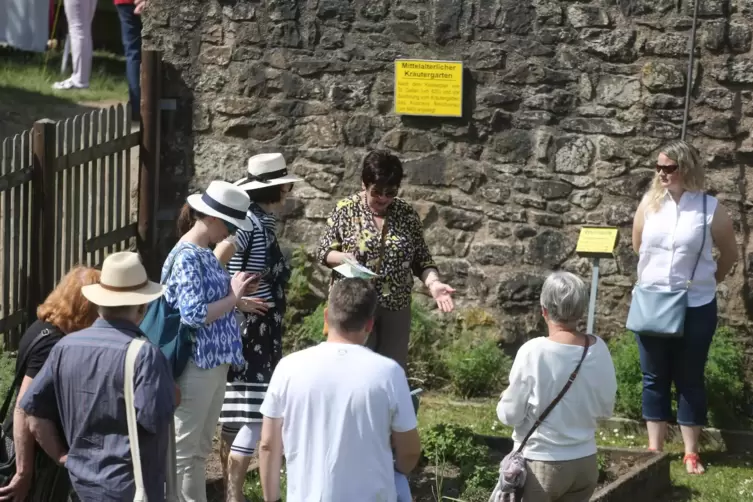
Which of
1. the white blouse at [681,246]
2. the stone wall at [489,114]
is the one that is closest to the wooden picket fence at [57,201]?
the stone wall at [489,114]

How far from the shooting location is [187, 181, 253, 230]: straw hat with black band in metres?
5.08

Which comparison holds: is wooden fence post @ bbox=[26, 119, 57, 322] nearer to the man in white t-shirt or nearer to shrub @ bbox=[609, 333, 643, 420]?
shrub @ bbox=[609, 333, 643, 420]

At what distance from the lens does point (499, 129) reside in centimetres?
800

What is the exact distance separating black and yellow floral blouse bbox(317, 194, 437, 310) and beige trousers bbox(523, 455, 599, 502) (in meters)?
1.80

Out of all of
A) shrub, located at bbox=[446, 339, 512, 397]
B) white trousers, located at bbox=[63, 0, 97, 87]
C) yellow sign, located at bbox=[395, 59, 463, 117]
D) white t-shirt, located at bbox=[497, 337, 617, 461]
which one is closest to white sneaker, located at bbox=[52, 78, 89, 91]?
white trousers, located at bbox=[63, 0, 97, 87]

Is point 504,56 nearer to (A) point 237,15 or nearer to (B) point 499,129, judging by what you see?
(B) point 499,129

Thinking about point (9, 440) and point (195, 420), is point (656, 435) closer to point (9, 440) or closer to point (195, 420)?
point (195, 420)

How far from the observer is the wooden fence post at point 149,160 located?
8.49 metres

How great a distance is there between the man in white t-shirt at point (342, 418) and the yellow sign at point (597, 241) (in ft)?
10.6

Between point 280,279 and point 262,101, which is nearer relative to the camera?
point 280,279

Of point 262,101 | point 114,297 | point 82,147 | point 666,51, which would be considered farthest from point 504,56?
point 114,297

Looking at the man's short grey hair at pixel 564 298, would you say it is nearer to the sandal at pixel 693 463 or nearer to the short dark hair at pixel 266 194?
the short dark hair at pixel 266 194

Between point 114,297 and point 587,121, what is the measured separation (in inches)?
172

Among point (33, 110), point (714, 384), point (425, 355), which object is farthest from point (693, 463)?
point (33, 110)
